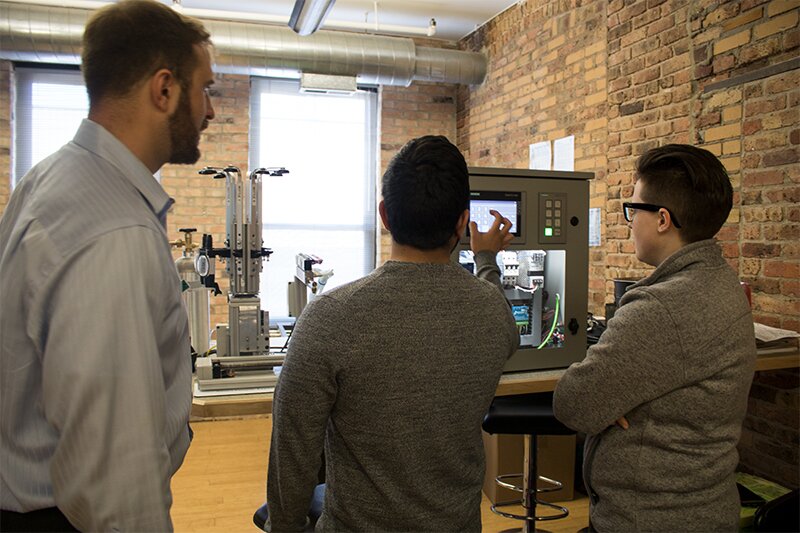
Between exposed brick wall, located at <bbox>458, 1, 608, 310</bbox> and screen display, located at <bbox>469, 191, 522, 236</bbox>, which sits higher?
exposed brick wall, located at <bbox>458, 1, 608, 310</bbox>

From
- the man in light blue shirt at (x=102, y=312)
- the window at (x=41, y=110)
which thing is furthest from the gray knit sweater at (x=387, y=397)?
the window at (x=41, y=110)

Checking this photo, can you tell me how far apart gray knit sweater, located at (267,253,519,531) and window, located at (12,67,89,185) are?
4869 mm

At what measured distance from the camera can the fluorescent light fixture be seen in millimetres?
3650

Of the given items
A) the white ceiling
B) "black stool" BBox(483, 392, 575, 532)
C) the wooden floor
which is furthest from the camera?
the white ceiling

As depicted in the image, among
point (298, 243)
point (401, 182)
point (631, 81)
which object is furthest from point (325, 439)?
point (298, 243)

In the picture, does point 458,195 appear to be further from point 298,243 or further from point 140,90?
point 298,243

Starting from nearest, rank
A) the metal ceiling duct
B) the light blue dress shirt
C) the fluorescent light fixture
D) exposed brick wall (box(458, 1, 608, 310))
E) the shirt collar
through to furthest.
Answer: the light blue dress shirt → the shirt collar → the fluorescent light fixture → exposed brick wall (box(458, 1, 608, 310)) → the metal ceiling duct

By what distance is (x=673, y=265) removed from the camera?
1.49 metres

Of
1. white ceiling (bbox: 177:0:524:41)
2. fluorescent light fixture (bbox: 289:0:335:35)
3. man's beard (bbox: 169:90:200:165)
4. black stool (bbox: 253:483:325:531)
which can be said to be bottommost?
black stool (bbox: 253:483:325:531)

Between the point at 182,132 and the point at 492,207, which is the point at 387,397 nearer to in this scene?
the point at 182,132

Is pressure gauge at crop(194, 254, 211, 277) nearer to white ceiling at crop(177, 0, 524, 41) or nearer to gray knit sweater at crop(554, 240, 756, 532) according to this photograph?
gray knit sweater at crop(554, 240, 756, 532)

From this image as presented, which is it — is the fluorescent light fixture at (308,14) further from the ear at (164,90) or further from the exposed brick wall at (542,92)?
the ear at (164,90)

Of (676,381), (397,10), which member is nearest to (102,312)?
(676,381)

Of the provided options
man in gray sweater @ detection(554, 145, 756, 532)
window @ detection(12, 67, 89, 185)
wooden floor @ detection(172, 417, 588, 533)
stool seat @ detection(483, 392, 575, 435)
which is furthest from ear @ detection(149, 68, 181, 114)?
window @ detection(12, 67, 89, 185)
